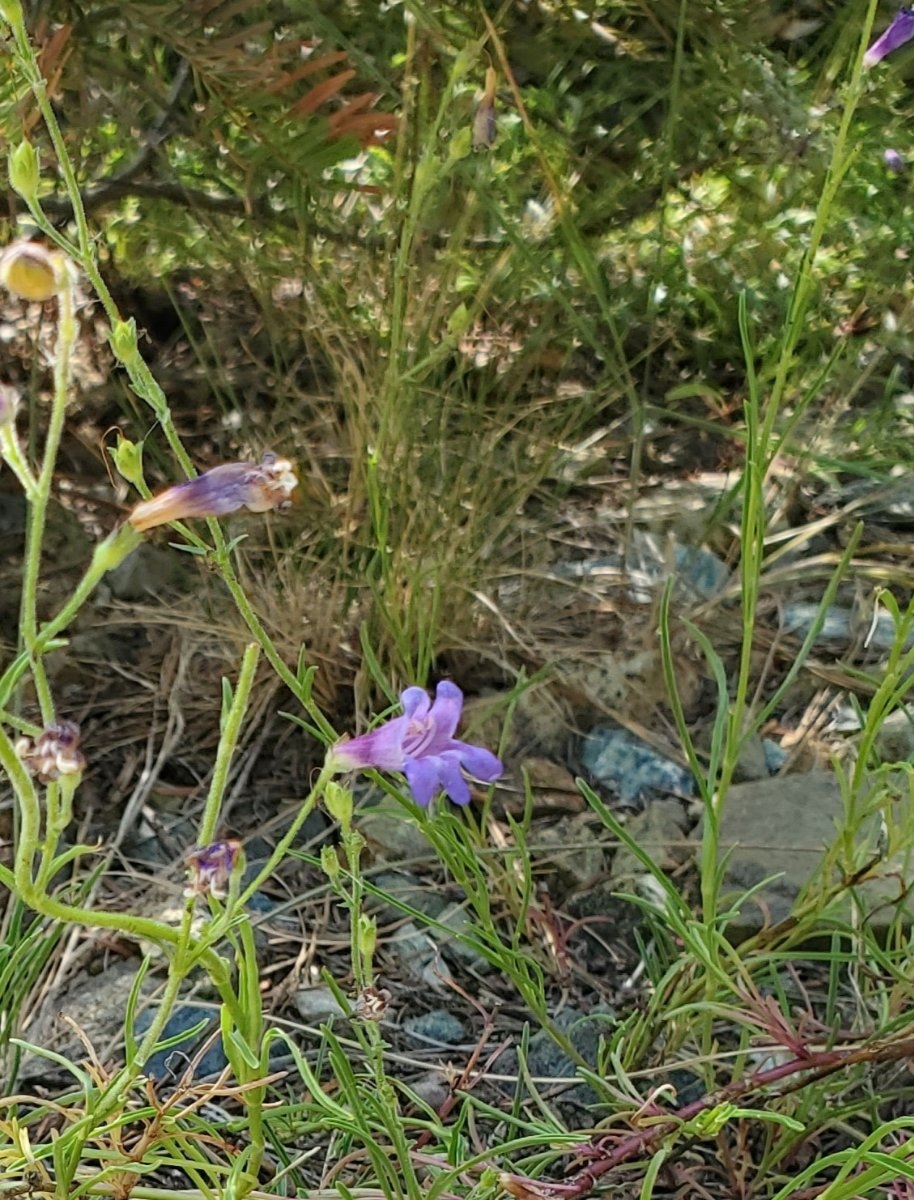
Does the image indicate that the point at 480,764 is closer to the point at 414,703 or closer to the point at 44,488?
the point at 414,703

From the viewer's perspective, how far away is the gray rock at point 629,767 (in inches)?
71.6

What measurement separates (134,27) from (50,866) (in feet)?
4.75

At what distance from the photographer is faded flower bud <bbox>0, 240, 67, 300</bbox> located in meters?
0.79

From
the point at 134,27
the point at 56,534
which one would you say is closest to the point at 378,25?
the point at 134,27

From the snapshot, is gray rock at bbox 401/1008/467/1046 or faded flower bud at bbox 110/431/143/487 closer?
faded flower bud at bbox 110/431/143/487

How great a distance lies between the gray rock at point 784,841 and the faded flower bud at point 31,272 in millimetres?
1064

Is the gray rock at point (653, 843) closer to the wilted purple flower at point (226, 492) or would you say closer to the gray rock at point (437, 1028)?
the gray rock at point (437, 1028)

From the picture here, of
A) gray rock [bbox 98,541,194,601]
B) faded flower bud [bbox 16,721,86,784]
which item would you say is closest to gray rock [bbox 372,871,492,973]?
gray rock [bbox 98,541,194,601]

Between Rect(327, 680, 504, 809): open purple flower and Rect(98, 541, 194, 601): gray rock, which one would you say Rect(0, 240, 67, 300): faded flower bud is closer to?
Rect(327, 680, 504, 809): open purple flower

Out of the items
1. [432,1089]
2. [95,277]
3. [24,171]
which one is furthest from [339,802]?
[432,1089]

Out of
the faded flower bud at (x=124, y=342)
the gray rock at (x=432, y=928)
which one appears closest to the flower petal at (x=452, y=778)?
the faded flower bud at (x=124, y=342)

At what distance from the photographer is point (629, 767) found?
1.85 m

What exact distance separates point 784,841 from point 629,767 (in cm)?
28

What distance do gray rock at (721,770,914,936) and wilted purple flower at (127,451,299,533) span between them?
874 mm
